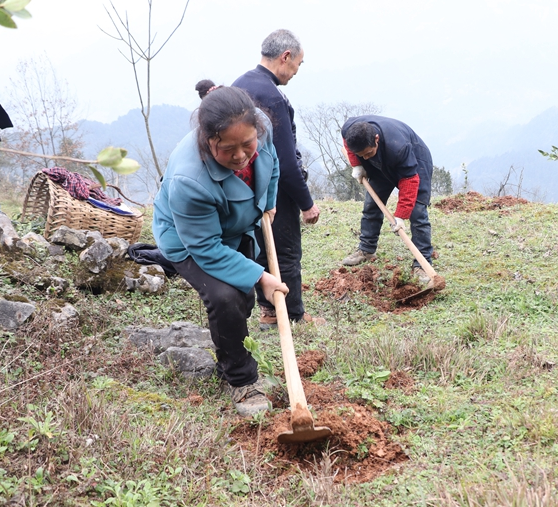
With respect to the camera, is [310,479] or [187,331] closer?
[310,479]

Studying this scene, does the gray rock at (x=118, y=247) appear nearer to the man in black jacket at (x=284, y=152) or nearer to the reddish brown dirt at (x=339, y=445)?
the man in black jacket at (x=284, y=152)

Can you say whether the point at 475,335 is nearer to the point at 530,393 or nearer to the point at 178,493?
the point at 530,393

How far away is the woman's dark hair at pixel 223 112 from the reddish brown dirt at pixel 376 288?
2942 millimetres

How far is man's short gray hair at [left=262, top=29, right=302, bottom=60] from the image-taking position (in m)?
3.84

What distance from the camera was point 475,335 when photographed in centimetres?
347

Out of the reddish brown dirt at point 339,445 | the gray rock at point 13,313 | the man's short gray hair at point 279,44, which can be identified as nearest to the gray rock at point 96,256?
the gray rock at point 13,313

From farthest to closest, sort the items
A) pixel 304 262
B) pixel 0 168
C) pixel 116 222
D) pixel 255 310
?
pixel 0 168
pixel 304 262
pixel 116 222
pixel 255 310

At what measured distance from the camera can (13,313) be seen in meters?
3.27

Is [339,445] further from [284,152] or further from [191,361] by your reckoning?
[284,152]

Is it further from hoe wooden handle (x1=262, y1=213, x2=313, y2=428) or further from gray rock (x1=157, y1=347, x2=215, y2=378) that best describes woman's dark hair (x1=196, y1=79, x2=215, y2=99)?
hoe wooden handle (x1=262, y1=213, x2=313, y2=428)

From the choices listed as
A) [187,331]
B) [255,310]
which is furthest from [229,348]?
[255,310]

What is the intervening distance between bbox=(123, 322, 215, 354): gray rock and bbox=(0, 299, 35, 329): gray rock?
26.9 inches

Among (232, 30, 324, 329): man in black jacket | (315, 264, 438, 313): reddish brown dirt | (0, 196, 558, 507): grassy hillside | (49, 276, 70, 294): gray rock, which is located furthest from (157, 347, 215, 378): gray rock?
(315, 264, 438, 313): reddish brown dirt

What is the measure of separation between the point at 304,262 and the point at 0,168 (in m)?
26.1
